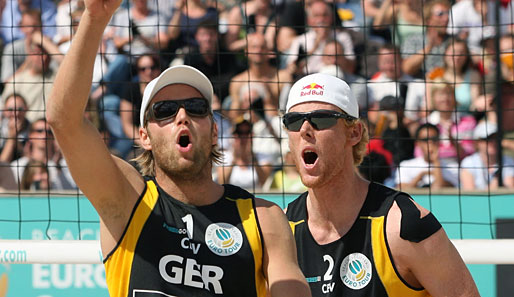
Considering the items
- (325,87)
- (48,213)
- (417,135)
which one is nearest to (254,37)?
(417,135)

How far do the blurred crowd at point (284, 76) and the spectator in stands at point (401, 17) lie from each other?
0.01 m

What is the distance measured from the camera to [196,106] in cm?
286

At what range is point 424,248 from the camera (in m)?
3.18

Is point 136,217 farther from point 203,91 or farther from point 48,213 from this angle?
point 48,213

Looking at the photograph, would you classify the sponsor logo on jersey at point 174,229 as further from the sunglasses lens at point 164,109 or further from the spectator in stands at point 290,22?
the spectator in stands at point 290,22

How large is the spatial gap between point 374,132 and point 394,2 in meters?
1.41

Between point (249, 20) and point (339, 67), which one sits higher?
point (249, 20)

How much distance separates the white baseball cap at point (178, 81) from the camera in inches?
113

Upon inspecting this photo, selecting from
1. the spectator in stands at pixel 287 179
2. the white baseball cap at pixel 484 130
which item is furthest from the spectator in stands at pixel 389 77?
the spectator in stands at pixel 287 179

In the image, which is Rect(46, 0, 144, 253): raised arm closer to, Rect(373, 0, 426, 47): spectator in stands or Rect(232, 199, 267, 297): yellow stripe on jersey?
Rect(232, 199, 267, 297): yellow stripe on jersey

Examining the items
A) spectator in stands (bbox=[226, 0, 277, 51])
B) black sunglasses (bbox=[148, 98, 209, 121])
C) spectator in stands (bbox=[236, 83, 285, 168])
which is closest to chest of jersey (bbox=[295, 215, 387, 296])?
black sunglasses (bbox=[148, 98, 209, 121])

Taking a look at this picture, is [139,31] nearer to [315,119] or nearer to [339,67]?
[339,67]

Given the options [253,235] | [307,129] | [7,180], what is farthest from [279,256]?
[7,180]

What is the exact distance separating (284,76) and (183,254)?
4963mm
